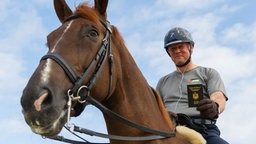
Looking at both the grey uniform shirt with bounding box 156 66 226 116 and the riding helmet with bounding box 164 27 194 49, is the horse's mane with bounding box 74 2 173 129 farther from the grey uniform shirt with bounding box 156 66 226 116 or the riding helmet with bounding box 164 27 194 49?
the riding helmet with bounding box 164 27 194 49

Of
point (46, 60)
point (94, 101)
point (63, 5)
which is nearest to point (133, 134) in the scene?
point (94, 101)

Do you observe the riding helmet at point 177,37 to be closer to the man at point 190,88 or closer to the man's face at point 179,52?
the man at point 190,88

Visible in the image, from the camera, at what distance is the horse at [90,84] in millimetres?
4559

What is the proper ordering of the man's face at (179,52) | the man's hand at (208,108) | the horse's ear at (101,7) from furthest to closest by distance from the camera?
the man's face at (179,52), the man's hand at (208,108), the horse's ear at (101,7)

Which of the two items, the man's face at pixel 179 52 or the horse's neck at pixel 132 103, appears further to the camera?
the man's face at pixel 179 52

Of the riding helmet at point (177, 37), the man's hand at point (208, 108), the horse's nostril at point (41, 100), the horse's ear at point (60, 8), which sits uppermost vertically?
the horse's ear at point (60, 8)

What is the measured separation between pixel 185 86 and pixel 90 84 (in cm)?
300

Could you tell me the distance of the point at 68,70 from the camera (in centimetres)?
483

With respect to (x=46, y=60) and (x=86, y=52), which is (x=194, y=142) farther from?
(x=46, y=60)

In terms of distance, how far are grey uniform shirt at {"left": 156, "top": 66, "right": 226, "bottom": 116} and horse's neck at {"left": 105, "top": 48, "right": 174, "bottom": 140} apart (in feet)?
4.40

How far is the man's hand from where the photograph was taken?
Answer: 6387 millimetres

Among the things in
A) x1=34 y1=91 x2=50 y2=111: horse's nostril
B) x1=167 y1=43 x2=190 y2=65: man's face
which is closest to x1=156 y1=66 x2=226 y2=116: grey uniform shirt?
x1=167 y1=43 x2=190 y2=65: man's face

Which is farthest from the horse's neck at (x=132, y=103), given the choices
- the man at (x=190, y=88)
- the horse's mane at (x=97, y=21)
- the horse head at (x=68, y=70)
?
the man at (x=190, y=88)

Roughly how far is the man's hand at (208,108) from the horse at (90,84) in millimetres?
423
